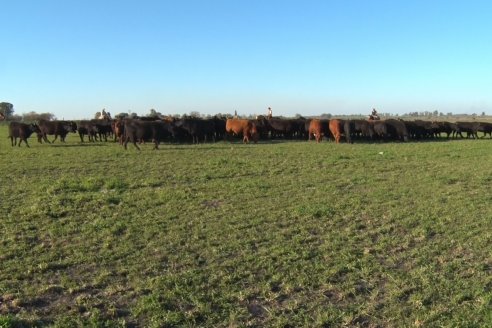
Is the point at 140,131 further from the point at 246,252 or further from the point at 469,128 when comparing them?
the point at 469,128

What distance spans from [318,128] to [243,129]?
162 inches

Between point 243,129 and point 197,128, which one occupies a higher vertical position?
point 197,128

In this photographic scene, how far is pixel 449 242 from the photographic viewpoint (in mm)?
6121

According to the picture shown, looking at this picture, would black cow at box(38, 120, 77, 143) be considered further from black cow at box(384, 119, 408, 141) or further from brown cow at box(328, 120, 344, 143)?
black cow at box(384, 119, 408, 141)

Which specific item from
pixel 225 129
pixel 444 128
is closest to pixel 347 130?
pixel 225 129

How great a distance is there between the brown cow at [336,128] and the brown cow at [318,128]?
539mm

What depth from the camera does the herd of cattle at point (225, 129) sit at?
22.3 metres

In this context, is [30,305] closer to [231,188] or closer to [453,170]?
[231,188]

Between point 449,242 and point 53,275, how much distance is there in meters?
4.83

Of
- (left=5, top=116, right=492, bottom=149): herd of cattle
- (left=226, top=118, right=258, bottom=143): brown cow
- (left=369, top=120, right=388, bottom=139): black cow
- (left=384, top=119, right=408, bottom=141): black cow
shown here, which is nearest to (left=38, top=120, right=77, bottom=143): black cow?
(left=5, top=116, right=492, bottom=149): herd of cattle

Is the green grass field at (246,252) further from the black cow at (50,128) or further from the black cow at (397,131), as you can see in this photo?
the black cow at (397,131)

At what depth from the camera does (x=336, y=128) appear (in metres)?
25.2

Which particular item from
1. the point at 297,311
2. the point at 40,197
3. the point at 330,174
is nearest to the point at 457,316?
the point at 297,311

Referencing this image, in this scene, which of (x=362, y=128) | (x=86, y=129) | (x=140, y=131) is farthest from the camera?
(x=362, y=128)
